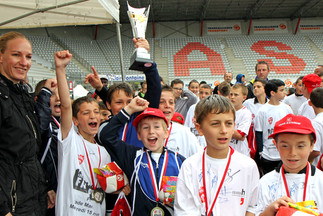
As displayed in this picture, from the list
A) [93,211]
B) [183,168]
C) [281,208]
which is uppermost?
[183,168]

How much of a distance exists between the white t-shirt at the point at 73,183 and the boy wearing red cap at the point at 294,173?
4.25ft

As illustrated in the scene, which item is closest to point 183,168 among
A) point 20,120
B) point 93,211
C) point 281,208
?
point 281,208

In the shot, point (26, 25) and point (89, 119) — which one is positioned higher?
point (26, 25)

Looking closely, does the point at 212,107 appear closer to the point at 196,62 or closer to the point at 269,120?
the point at 269,120

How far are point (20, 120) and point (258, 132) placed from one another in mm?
3252

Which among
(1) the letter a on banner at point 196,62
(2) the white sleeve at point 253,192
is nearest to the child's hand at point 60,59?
(2) the white sleeve at point 253,192

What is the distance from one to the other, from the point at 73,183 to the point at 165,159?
801 millimetres

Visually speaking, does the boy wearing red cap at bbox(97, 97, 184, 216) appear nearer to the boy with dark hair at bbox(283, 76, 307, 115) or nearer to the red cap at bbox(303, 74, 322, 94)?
the red cap at bbox(303, 74, 322, 94)

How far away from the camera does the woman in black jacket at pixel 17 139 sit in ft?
4.91

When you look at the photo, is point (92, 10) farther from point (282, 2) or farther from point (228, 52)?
point (282, 2)

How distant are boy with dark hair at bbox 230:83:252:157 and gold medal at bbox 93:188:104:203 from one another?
6.61ft

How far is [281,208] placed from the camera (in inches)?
49.9

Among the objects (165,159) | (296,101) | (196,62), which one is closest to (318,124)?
(165,159)

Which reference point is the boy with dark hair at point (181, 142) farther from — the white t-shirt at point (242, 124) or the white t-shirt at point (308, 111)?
the white t-shirt at point (308, 111)
